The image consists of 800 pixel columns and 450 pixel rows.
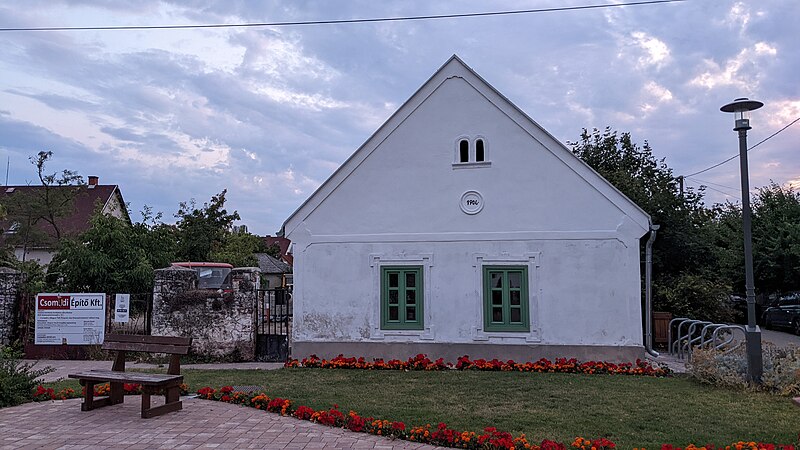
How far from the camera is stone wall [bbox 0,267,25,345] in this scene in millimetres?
15469

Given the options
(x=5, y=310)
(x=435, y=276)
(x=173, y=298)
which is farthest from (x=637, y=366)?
(x=5, y=310)

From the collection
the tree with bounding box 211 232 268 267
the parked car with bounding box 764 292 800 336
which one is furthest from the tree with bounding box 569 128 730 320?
the tree with bounding box 211 232 268 267

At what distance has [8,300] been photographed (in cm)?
1562

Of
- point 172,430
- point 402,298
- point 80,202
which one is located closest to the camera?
point 172,430

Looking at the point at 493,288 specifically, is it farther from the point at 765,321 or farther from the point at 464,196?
the point at 765,321

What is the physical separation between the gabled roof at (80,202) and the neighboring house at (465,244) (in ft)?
74.4

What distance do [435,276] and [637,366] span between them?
14.6ft

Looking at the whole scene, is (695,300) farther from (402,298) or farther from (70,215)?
(70,215)

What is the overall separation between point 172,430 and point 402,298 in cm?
675

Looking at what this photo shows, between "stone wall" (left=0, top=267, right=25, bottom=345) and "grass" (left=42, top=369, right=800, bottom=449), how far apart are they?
5.22 m

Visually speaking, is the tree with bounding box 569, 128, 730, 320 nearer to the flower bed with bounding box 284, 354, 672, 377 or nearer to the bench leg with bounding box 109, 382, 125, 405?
the flower bed with bounding box 284, 354, 672, 377

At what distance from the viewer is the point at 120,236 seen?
62.4 feet

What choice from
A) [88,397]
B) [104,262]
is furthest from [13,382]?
[104,262]

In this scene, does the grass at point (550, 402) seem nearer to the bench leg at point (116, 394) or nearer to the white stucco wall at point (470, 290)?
the white stucco wall at point (470, 290)
